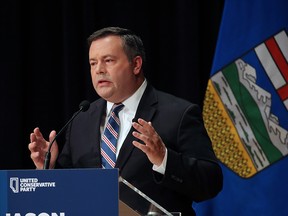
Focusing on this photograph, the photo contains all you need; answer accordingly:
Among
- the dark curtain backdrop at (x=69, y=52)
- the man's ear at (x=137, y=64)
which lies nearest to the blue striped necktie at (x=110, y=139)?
the man's ear at (x=137, y=64)

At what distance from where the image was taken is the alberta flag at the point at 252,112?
3.52 m

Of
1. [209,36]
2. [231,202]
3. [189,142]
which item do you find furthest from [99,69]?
[209,36]

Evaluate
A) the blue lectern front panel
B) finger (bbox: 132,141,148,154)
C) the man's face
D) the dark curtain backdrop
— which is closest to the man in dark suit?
the man's face

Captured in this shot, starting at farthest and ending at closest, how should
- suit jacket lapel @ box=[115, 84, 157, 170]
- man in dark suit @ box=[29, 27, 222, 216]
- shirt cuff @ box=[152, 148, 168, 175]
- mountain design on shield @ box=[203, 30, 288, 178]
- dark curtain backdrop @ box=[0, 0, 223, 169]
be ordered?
dark curtain backdrop @ box=[0, 0, 223, 169]
mountain design on shield @ box=[203, 30, 288, 178]
suit jacket lapel @ box=[115, 84, 157, 170]
man in dark suit @ box=[29, 27, 222, 216]
shirt cuff @ box=[152, 148, 168, 175]

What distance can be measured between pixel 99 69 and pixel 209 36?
5.33ft

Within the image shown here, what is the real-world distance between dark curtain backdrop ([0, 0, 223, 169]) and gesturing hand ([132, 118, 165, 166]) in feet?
5.79

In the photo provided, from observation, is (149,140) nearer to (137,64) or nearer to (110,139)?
(110,139)

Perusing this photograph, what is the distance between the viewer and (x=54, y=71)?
424 centimetres

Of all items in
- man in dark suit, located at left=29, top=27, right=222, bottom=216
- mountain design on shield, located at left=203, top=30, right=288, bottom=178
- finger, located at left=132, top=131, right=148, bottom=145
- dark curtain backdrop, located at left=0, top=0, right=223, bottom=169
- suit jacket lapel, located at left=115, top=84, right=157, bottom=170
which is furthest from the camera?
dark curtain backdrop, located at left=0, top=0, right=223, bottom=169

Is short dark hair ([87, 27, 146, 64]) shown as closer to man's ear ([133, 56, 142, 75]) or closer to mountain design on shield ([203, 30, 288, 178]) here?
man's ear ([133, 56, 142, 75])

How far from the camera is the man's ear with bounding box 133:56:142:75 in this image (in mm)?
3020

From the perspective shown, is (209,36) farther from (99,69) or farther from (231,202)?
(99,69)

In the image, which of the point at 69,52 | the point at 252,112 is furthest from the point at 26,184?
the point at 69,52

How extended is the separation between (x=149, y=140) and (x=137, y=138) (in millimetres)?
396
